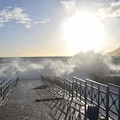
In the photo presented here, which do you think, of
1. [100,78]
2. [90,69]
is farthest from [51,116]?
[90,69]

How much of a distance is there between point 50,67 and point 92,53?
27.0 meters

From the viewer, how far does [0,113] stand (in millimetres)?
7559

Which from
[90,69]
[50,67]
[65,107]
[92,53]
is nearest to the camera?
[65,107]

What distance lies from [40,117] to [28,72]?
28.9m

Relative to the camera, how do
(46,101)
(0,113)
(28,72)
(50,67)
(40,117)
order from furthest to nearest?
1. (50,67)
2. (28,72)
3. (46,101)
4. (0,113)
5. (40,117)

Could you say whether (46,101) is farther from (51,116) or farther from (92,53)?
(92,53)

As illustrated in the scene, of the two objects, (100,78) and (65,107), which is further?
(100,78)

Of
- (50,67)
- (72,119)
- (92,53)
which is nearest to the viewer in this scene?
(72,119)

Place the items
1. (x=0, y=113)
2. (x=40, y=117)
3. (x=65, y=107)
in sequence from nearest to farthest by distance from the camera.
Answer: (x=40, y=117) → (x=0, y=113) → (x=65, y=107)

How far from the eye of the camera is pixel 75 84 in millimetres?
10141

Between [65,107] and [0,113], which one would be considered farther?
[65,107]

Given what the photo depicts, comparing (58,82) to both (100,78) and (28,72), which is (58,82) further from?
(100,78)

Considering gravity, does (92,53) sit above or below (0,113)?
above

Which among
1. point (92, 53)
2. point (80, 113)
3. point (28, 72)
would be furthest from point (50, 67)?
point (80, 113)
